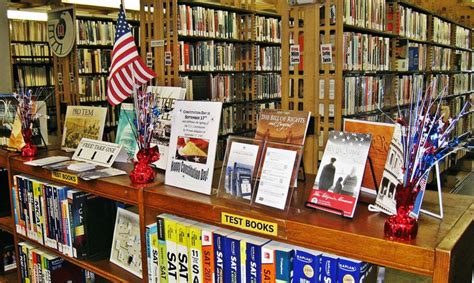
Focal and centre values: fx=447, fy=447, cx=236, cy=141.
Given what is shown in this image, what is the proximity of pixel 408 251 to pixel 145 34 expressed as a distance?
11.0ft

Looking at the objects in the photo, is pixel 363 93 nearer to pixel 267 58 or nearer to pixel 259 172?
pixel 267 58

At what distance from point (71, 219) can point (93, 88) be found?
157 inches

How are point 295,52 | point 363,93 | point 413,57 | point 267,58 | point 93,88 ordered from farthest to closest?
point 267,58 → point 93,88 → point 413,57 → point 363,93 → point 295,52

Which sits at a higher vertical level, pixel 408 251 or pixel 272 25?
pixel 272 25

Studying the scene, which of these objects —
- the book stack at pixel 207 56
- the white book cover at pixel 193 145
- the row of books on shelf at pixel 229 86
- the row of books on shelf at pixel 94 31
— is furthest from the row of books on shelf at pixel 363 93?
the row of books on shelf at pixel 94 31

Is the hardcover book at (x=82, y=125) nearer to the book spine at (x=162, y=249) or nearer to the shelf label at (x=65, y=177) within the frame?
the shelf label at (x=65, y=177)

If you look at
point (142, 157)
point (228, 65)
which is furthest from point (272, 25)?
point (142, 157)

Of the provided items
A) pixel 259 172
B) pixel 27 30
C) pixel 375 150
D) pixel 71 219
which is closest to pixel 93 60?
pixel 27 30

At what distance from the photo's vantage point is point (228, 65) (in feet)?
17.1

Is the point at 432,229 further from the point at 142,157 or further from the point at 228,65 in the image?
the point at 228,65

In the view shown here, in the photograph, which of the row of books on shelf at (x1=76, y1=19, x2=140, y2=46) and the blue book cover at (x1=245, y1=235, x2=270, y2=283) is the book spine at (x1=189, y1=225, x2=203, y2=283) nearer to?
the blue book cover at (x1=245, y1=235, x2=270, y2=283)

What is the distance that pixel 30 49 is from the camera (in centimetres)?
668

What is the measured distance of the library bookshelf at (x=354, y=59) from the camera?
3.03m

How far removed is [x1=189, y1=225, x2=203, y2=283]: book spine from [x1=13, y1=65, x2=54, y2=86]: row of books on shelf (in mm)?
5824
